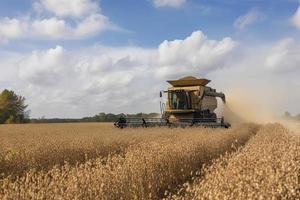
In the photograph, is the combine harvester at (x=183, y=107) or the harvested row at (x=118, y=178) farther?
the combine harvester at (x=183, y=107)

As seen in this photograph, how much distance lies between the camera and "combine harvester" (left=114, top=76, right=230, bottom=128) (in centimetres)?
Result: 2520

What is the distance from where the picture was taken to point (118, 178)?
6.84 metres

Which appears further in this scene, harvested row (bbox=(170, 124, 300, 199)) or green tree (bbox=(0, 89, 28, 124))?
green tree (bbox=(0, 89, 28, 124))

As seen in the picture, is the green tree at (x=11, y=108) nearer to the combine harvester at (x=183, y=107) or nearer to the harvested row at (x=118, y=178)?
the combine harvester at (x=183, y=107)

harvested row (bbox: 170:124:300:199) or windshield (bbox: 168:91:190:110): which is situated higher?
windshield (bbox: 168:91:190:110)

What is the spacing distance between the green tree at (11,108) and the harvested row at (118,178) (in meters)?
50.8

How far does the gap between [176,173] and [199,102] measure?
17.9 meters

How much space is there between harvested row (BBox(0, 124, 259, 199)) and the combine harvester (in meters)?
13.9

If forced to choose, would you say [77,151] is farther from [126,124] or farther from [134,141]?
[126,124]

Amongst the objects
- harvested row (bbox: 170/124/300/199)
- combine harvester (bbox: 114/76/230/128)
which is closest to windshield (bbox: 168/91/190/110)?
combine harvester (bbox: 114/76/230/128)

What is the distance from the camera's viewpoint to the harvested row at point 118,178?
543 cm

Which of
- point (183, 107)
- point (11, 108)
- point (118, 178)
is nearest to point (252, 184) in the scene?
point (118, 178)

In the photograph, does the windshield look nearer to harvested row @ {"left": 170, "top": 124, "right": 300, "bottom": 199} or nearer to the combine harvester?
the combine harvester

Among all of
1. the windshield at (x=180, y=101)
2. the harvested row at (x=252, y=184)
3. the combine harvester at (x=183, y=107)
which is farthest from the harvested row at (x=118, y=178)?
the windshield at (x=180, y=101)
